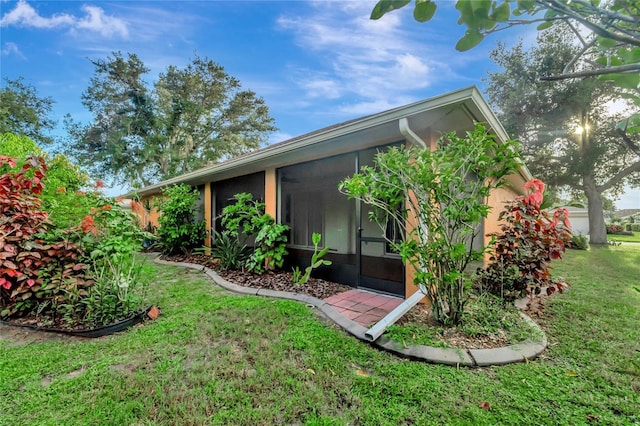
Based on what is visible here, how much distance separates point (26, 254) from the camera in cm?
326

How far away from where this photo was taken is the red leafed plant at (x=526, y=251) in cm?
367

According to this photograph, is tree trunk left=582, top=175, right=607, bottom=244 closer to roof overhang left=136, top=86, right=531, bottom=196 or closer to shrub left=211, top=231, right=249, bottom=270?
roof overhang left=136, top=86, right=531, bottom=196

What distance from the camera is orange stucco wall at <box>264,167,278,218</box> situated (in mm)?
6049

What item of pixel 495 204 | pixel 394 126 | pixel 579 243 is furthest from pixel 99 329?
pixel 579 243

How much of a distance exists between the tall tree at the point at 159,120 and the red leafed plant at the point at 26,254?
56.6ft

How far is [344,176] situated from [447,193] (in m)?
2.48

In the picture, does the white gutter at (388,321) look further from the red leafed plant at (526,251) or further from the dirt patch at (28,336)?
the dirt patch at (28,336)

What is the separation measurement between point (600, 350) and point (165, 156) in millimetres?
21435

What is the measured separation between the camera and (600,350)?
270cm

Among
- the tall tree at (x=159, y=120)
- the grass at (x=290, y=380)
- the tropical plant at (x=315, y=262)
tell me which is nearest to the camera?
the grass at (x=290, y=380)

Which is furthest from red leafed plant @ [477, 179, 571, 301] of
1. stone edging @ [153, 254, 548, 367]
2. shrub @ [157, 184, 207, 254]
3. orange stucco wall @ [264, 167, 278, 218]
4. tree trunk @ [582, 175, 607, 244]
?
tree trunk @ [582, 175, 607, 244]

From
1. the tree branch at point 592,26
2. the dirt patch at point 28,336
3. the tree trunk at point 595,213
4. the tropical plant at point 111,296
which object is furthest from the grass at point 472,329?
the tree trunk at point 595,213

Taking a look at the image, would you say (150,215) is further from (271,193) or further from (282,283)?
(282,283)

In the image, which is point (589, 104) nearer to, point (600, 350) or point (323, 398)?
point (600, 350)
